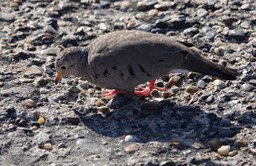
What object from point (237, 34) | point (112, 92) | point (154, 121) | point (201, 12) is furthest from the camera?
point (201, 12)

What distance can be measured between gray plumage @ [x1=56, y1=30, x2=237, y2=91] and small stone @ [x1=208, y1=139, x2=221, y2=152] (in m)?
0.78

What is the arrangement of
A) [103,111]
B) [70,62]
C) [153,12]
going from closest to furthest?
[103,111], [70,62], [153,12]

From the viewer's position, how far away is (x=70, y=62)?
7.59m

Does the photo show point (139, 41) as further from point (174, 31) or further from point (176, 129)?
point (174, 31)

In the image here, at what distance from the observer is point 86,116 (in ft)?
23.5

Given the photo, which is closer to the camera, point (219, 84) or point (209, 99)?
point (209, 99)

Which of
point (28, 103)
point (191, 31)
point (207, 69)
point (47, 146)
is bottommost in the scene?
point (47, 146)

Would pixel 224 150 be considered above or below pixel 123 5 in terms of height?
below

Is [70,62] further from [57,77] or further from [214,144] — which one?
[214,144]

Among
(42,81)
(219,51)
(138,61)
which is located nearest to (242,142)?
(138,61)

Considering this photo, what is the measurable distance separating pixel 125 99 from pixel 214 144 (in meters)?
1.19

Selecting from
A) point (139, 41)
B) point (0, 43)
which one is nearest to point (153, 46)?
point (139, 41)

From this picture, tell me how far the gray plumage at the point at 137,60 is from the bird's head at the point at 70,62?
196mm

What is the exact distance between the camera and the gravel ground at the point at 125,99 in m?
6.56
